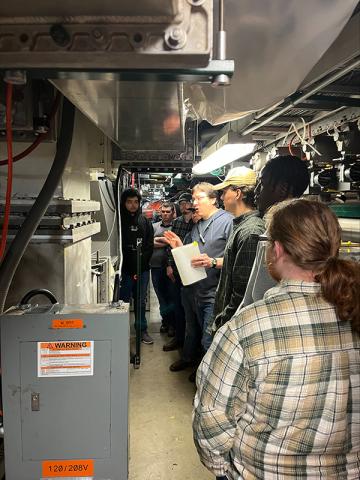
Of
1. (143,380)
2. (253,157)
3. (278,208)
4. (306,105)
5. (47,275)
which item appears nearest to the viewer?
(278,208)

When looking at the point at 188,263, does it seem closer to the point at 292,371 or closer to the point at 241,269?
the point at 241,269

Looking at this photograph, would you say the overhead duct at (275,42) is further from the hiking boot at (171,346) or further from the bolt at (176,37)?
the hiking boot at (171,346)

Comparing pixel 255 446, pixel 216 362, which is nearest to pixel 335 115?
pixel 216 362

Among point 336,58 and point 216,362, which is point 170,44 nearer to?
point 336,58

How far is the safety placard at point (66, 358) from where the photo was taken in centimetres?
98

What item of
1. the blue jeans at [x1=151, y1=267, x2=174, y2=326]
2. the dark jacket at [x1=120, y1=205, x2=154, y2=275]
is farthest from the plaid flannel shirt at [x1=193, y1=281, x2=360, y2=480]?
the blue jeans at [x1=151, y1=267, x2=174, y2=326]

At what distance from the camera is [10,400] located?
3.23 feet

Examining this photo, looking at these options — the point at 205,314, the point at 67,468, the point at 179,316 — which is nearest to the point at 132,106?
the point at 67,468

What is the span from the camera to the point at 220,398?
980 millimetres

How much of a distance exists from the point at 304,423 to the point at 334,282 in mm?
387

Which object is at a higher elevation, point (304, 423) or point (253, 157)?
point (253, 157)

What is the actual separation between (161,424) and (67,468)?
1.65 meters

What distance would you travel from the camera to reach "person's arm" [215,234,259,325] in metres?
1.84

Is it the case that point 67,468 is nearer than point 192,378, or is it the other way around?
point 67,468
